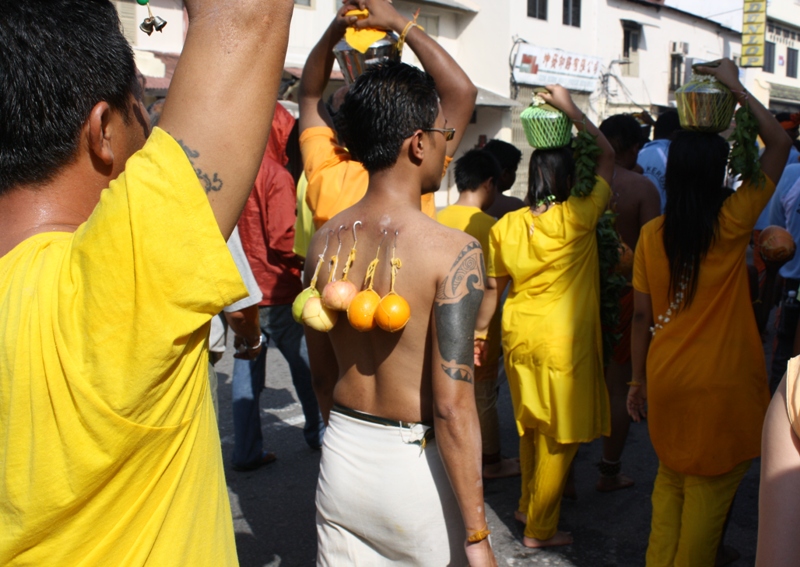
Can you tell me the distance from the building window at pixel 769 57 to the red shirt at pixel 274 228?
30.4 m

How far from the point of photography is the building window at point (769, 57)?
29.7 metres

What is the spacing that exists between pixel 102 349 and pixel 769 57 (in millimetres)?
34082

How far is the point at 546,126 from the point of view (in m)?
3.82

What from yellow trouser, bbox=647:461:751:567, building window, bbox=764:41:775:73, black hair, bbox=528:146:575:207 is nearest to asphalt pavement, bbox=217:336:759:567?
yellow trouser, bbox=647:461:751:567

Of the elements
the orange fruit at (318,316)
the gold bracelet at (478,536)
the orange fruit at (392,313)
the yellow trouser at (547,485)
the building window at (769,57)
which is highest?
the building window at (769,57)

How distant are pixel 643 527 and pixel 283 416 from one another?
9.29 ft

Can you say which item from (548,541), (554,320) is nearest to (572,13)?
(554,320)

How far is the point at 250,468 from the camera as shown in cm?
471

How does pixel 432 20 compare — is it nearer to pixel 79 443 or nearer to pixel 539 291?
pixel 539 291

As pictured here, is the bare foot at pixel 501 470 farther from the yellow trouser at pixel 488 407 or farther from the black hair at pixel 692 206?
the black hair at pixel 692 206

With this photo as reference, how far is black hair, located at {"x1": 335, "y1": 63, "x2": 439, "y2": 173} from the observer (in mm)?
2355

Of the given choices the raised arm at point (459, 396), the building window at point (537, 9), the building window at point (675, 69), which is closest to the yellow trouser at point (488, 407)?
the raised arm at point (459, 396)

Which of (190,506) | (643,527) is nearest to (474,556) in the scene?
(190,506)

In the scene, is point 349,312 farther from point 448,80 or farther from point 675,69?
point 675,69
